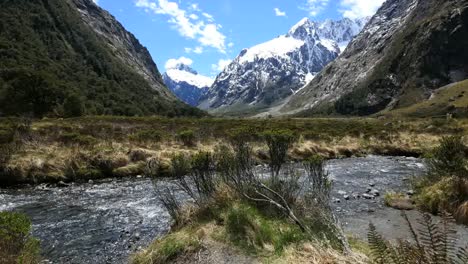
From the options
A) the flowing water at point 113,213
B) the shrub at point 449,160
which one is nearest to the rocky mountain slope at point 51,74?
the flowing water at point 113,213

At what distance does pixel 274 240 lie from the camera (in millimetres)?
11875

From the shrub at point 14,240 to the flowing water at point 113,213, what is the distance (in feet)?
12.5

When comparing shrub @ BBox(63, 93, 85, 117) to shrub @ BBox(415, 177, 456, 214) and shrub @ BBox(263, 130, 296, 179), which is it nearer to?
shrub @ BBox(263, 130, 296, 179)

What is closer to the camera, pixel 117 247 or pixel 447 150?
pixel 117 247

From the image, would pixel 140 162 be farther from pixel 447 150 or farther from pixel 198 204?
pixel 447 150

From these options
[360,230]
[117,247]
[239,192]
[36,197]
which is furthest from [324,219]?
[36,197]

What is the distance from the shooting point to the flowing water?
588 inches

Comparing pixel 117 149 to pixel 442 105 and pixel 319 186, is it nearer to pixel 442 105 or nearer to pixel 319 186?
pixel 319 186

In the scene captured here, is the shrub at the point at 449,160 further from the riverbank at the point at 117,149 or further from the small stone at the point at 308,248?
Result: the small stone at the point at 308,248

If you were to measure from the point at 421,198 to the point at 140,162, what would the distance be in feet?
69.8

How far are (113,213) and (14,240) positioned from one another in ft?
33.1

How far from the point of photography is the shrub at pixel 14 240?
31.2 ft

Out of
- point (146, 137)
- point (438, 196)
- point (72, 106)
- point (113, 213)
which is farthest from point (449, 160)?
point (72, 106)

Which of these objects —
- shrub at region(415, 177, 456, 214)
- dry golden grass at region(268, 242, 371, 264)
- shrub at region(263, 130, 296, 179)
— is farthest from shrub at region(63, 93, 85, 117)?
dry golden grass at region(268, 242, 371, 264)
